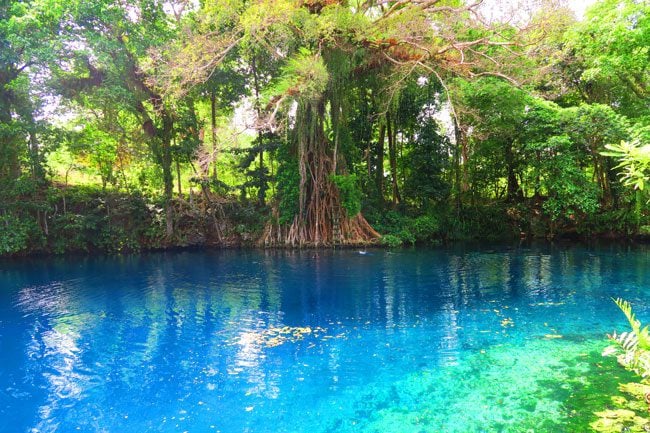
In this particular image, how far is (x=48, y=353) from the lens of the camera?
665cm

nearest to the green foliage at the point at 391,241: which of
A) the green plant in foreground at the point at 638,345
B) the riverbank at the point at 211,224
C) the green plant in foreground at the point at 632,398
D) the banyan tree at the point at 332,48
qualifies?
the riverbank at the point at 211,224

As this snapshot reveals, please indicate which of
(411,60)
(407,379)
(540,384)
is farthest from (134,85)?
(540,384)

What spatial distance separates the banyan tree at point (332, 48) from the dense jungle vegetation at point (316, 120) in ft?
0.25

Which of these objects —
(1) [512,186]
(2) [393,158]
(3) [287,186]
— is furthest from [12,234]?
(1) [512,186]

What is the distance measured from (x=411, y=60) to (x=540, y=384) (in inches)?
435

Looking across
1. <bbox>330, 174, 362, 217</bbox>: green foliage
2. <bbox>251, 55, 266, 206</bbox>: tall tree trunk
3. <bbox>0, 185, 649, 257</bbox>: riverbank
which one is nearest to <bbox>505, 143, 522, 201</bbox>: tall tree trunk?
<bbox>0, 185, 649, 257</bbox>: riverbank

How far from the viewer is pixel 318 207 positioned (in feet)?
57.7

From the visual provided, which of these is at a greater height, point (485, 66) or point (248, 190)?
point (485, 66)

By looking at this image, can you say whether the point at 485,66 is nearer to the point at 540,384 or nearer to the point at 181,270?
the point at 540,384

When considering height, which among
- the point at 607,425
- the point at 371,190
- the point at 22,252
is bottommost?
the point at 607,425

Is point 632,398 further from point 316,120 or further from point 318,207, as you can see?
point 316,120

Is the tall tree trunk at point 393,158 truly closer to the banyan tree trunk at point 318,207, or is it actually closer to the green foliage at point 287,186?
the banyan tree trunk at point 318,207

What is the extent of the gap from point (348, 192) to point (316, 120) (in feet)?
10.8

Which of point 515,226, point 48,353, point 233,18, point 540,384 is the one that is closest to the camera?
point 540,384
